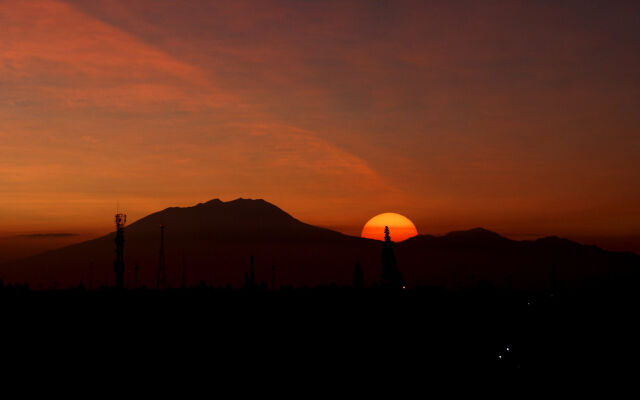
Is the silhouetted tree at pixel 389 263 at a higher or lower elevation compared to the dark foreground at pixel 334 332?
higher

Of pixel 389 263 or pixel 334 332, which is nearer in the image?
pixel 334 332

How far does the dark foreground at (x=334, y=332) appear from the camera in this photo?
230 ft

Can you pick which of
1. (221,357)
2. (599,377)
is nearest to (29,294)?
(221,357)

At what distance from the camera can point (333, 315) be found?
99375 millimetres

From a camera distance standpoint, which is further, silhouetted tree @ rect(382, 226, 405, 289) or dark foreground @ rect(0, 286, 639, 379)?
silhouetted tree @ rect(382, 226, 405, 289)

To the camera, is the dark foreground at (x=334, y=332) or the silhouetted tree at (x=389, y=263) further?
the silhouetted tree at (x=389, y=263)

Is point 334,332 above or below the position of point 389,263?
below

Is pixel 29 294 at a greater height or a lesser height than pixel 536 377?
greater

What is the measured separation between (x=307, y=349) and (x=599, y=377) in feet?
93.0

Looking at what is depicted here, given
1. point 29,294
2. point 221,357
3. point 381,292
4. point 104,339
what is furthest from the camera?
point 29,294

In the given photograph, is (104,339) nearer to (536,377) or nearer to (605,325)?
(536,377)

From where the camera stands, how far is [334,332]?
8531 centimetres

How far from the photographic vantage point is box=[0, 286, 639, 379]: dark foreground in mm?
70000

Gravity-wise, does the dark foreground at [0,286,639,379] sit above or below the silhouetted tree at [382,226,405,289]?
below
